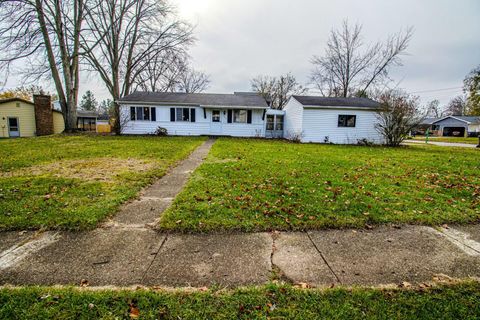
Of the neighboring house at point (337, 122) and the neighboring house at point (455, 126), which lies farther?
the neighboring house at point (455, 126)

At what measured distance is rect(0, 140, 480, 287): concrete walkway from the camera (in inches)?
88.8

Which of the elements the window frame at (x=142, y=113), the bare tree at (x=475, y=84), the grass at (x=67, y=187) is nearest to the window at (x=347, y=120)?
the grass at (x=67, y=187)

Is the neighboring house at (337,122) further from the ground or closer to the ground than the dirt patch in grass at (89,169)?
further from the ground

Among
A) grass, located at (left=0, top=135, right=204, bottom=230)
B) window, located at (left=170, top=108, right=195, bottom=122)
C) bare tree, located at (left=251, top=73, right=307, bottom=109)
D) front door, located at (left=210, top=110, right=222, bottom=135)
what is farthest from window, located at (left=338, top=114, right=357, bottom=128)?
bare tree, located at (left=251, top=73, right=307, bottom=109)

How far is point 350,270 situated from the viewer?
241 cm

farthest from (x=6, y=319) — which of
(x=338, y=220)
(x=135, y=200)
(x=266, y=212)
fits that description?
(x=338, y=220)

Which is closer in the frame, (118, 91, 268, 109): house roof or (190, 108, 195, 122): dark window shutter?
(118, 91, 268, 109): house roof

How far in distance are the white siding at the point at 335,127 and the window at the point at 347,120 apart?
0.77 feet

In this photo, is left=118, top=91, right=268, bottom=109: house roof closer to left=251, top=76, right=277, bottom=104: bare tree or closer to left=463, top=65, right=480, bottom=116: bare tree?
left=251, top=76, right=277, bottom=104: bare tree

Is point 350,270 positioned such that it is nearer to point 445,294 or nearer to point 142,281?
point 445,294

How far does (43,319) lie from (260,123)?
1982cm

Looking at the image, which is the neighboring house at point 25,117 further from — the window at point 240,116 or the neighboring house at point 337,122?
the neighboring house at point 337,122

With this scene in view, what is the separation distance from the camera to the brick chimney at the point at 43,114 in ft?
75.5

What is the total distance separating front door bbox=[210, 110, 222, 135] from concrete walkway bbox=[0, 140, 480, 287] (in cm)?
1741
